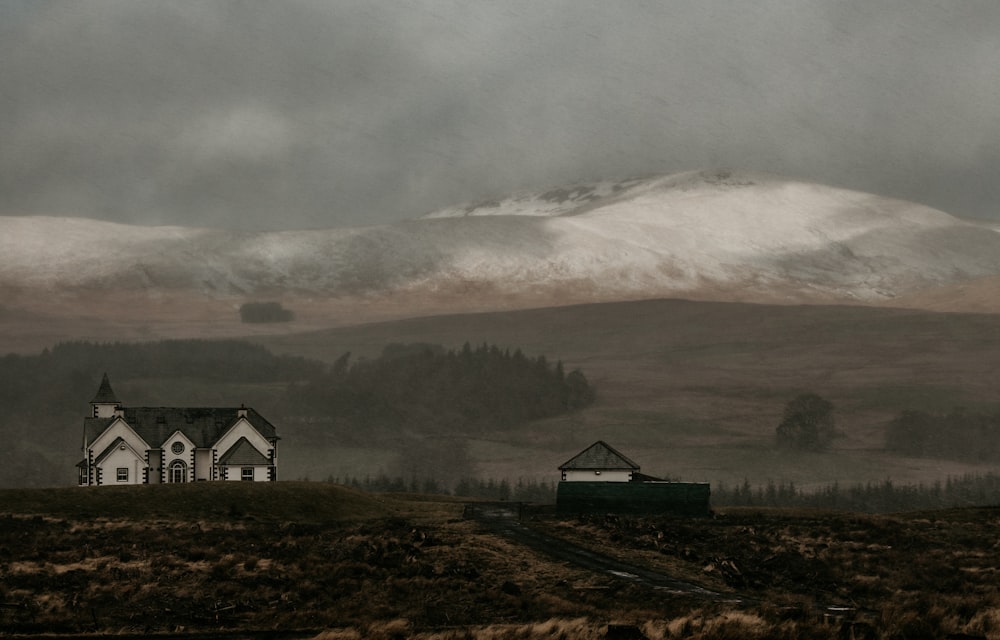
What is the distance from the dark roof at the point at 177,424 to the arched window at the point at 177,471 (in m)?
2.33

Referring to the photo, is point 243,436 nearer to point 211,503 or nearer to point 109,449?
point 109,449

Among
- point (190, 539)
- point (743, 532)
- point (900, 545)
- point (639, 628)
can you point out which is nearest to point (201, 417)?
point (190, 539)

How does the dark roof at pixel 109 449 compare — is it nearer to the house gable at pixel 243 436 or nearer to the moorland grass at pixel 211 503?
the house gable at pixel 243 436

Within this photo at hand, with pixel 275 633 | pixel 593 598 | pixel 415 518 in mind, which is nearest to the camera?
pixel 275 633

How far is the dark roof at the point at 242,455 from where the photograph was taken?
12719 cm

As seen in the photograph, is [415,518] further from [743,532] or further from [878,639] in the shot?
[878,639]

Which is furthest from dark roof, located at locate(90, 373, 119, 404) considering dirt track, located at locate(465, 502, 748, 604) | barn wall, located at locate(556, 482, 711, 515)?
barn wall, located at locate(556, 482, 711, 515)

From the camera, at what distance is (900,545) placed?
9106cm

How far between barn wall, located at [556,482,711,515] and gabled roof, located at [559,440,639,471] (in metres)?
17.9

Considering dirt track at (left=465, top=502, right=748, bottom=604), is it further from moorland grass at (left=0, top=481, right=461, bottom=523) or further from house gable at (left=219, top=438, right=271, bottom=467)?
house gable at (left=219, top=438, right=271, bottom=467)

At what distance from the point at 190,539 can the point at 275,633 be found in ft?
106

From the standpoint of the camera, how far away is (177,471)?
5059 inches

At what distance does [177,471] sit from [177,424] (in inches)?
186

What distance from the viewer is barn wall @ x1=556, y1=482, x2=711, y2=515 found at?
108 metres
